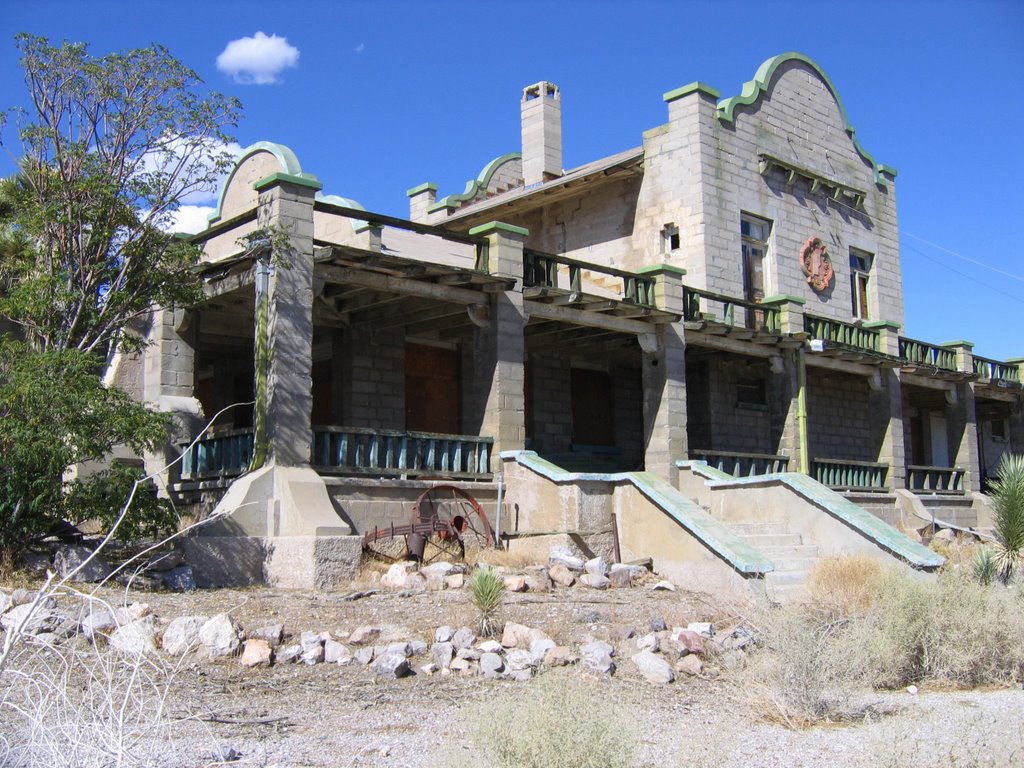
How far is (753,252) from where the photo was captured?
82.9ft

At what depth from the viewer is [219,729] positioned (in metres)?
7.75

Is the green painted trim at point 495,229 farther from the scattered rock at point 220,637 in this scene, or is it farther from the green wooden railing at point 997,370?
the green wooden railing at point 997,370

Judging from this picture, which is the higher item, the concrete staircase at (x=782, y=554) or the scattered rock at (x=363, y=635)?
the concrete staircase at (x=782, y=554)

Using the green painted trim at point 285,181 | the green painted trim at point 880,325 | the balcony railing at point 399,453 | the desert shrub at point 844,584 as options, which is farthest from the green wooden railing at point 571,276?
the green painted trim at point 880,325

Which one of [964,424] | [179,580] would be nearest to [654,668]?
[179,580]

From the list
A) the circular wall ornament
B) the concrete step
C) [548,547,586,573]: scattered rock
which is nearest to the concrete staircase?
the concrete step

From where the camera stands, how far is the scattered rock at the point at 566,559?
48.1ft

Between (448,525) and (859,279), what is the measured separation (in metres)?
16.9

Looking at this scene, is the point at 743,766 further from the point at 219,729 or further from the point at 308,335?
the point at 308,335

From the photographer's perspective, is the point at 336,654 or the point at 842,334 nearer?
the point at 336,654

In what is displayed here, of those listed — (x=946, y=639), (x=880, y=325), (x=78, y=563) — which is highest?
(x=880, y=325)

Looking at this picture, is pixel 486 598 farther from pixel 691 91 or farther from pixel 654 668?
pixel 691 91

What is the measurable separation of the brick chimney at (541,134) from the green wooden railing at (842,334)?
7.35 metres

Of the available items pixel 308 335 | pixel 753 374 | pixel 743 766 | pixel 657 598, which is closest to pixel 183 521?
pixel 308 335
